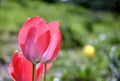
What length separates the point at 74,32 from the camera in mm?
4727

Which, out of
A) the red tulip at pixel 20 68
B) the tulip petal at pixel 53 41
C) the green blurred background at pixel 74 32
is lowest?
the green blurred background at pixel 74 32

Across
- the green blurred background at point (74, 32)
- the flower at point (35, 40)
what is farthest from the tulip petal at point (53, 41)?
the green blurred background at point (74, 32)

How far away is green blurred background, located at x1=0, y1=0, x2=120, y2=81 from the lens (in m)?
2.80

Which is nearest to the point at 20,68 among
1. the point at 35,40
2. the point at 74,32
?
the point at 35,40

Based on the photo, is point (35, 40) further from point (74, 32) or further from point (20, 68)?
point (74, 32)

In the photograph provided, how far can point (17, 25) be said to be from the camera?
4508mm

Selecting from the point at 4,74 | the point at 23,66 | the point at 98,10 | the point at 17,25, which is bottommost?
the point at 98,10

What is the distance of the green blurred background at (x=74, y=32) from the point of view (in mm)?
2805

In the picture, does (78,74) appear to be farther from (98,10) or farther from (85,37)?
(98,10)

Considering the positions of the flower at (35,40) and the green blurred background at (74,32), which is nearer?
the flower at (35,40)

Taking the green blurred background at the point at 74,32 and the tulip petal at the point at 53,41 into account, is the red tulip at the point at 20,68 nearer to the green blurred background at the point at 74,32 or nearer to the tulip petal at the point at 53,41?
the tulip petal at the point at 53,41

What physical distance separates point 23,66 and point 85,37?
3.75 m

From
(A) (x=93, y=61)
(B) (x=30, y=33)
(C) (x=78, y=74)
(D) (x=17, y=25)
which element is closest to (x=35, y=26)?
(B) (x=30, y=33)

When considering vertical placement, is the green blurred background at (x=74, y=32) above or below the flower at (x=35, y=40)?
below
